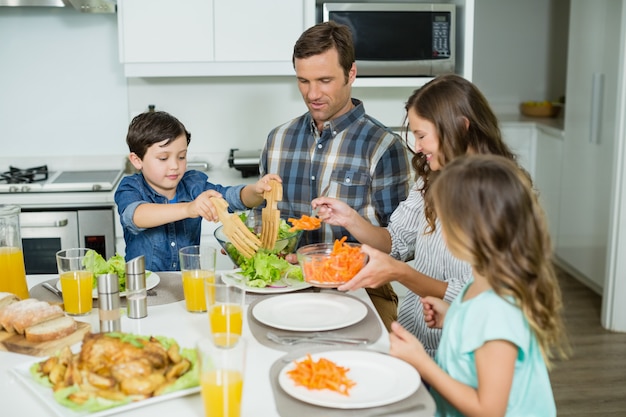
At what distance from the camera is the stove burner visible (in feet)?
12.3

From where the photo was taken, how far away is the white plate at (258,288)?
2.09 meters

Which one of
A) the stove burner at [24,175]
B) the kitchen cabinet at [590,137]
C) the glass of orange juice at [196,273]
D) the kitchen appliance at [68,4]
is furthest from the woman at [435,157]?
the kitchen cabinet at [590,137]

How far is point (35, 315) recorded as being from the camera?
1.80 meters

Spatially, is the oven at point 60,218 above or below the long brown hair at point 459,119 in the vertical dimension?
below

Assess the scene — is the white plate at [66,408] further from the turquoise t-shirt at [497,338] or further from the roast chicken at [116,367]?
the turquoise t-shirt at [497,338]

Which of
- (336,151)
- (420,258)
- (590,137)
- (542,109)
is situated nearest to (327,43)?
(336,151)

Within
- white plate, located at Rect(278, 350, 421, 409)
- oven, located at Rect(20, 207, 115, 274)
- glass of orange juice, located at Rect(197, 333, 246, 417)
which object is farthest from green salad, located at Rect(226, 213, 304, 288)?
oven, located at Rect(20, 207, 115, 274)

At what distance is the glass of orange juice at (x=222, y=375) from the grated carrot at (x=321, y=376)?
6.8 inches

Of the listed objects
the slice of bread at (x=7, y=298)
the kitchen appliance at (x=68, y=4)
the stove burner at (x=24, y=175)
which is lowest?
the slice of bread at (x=7, y=298)

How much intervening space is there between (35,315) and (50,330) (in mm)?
72

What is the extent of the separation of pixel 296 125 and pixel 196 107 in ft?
4.48

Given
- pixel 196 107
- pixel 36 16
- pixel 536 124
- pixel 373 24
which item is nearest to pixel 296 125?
pixel 373 24

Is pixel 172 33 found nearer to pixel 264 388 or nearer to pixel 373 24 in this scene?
pixel 373 24

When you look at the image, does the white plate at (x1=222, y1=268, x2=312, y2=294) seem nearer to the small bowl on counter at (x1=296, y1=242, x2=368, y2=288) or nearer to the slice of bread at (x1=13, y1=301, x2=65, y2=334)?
the small bowl on counter at (x1=296, y1=242, x2=368, y2=288)
